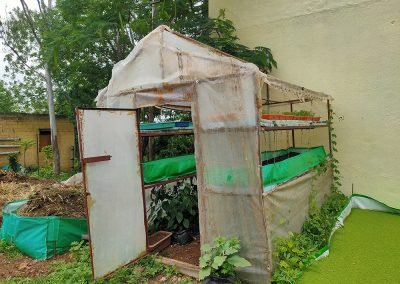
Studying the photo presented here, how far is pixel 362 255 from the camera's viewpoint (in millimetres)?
3475

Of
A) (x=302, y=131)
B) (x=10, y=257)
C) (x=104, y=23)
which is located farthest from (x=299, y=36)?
(x=10, y=257)

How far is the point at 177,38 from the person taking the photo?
3457mm

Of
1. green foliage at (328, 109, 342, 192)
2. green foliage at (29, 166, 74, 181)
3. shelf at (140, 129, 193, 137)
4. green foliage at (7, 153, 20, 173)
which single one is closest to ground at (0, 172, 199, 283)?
shelf at (140, 129, 193, 137)

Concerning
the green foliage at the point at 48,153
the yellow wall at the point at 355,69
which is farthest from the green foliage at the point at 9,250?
the green foliage at the point at 48,153

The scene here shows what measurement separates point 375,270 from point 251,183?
1737 millimetres

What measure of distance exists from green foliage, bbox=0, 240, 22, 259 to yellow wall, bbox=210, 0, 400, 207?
5576 mm

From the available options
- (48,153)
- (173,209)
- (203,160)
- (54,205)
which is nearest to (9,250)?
(54,205)

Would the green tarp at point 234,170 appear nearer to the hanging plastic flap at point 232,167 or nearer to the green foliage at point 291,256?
the hanging plastic flap at point 232,167

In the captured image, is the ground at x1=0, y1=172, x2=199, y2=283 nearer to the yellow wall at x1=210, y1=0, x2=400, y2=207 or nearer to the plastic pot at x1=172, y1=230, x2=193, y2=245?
the plastic pot at x1=172, y1=230, x2=193, y2=245

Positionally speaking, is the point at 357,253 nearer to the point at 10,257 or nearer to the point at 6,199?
the point at 10,257

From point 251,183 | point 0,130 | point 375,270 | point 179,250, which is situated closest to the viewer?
point 251,183

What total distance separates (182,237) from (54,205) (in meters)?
2.02

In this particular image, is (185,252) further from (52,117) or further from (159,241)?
(52,117)

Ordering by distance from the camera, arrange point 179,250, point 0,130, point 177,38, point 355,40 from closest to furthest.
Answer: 1. point 177,38
2. point 179,250
3. point 355,40
4. point 0,130
